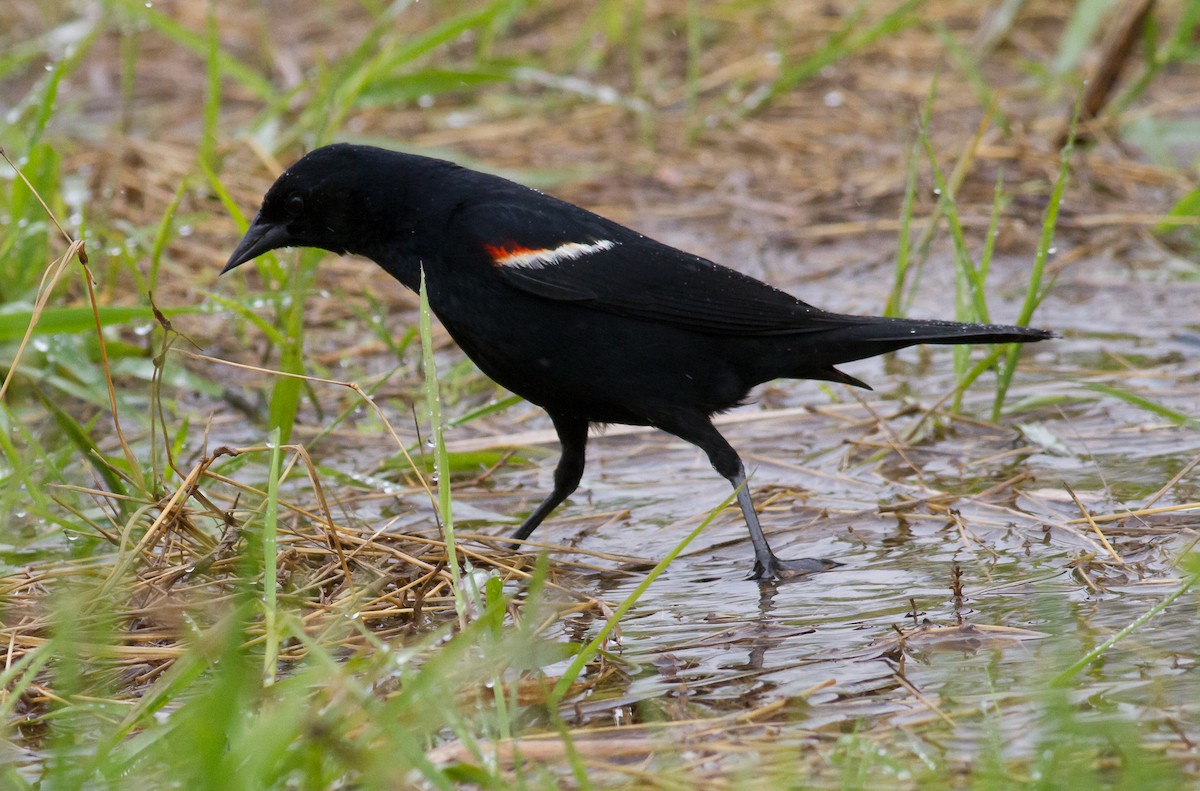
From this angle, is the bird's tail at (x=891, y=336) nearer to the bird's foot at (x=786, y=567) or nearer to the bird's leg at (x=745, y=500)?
the bird's leg at (x=745, y=500)

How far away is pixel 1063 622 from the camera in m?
2.66

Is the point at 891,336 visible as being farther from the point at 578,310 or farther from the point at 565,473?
the point at 565,473

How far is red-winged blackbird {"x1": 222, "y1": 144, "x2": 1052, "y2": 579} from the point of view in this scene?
11.6 feet

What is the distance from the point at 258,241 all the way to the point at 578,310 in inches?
42.1

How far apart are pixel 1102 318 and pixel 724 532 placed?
239cm

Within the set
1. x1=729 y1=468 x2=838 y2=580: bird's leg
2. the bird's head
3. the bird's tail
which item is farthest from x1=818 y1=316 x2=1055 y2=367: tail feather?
the bird's head

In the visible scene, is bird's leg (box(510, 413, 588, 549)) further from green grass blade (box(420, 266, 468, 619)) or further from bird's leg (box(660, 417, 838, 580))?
green grass blade (box(420, 266, 468, 619))

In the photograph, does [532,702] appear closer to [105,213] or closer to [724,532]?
[724,532]

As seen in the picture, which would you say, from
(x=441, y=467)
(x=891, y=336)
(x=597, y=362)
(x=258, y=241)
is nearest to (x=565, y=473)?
(x=597, y=362)

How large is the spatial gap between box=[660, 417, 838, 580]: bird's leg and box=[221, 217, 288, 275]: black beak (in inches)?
51.0

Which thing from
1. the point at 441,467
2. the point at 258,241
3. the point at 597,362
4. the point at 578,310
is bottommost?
the point at 441,467

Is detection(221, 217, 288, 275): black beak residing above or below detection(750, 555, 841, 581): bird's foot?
above

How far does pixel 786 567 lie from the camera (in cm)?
337

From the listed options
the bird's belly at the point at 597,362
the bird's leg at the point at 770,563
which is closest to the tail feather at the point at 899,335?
the bird's belly at the point at 597,362
